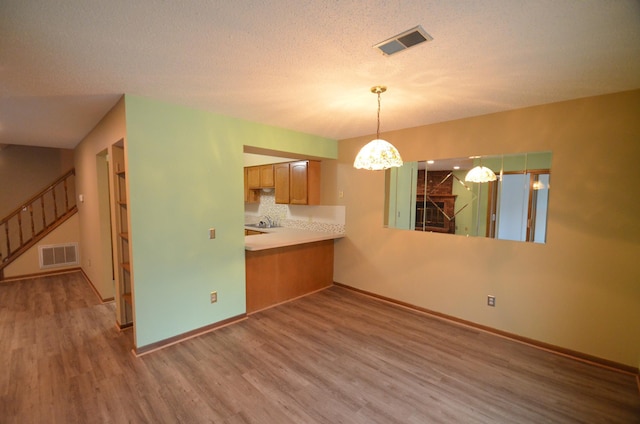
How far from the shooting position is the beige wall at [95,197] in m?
2.95

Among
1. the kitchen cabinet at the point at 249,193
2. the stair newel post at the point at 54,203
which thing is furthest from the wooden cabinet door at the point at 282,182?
the stair newel post at the point at 54,203

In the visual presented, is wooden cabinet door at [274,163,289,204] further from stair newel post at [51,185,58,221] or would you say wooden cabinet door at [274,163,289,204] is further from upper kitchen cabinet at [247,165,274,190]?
stair newel post at [51,185,58,221]

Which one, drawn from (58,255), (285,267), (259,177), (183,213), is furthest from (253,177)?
(58,255)

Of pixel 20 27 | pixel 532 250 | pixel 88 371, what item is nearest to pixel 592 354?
pixel 532 250

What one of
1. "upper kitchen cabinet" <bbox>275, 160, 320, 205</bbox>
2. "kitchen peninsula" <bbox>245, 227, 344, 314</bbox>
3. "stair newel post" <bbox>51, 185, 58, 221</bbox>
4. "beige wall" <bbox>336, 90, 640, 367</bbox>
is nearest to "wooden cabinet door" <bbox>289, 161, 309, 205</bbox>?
"upper kitchen cabinet" <bbox>275, 160, 320, 205</bbox>

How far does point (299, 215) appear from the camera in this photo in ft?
17.4

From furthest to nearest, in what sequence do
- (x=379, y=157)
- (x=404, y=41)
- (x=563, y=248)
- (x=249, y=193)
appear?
(x=249, y=193) < (x=563, y=248) < (x=379, y=157) < (x=404, y=41)

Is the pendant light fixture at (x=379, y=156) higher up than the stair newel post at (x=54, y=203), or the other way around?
the pendant light fixture at (x=379, y=156)

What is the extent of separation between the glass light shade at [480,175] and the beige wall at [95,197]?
3.77 metres

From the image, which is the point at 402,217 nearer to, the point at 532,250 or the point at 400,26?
the point at 532,250

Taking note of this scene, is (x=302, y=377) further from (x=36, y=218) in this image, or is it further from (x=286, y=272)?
(x=36, y=218)

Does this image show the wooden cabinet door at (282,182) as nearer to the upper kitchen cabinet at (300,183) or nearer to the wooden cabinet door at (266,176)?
the upper kitchen cabinet at (300,183)

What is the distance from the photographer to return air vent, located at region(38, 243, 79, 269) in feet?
17.1

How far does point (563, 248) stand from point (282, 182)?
402 centimetres
